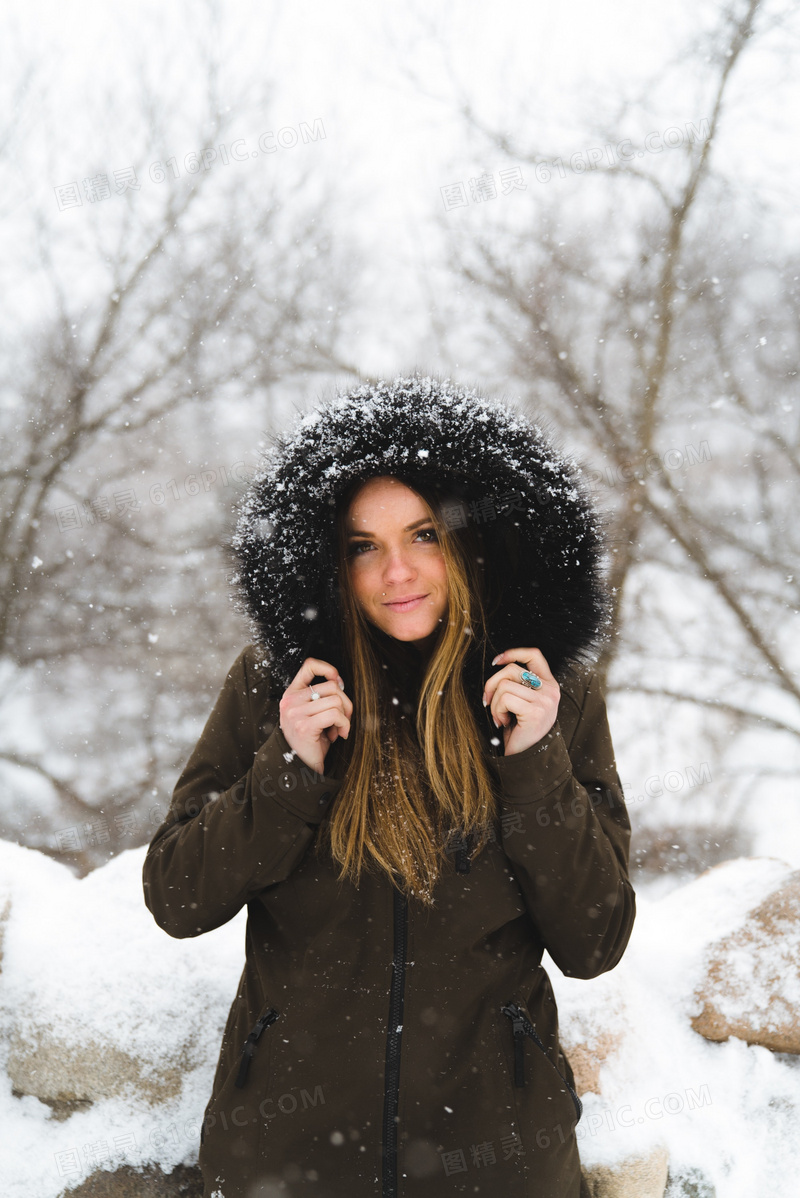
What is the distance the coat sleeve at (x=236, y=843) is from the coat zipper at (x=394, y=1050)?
0.27 meters

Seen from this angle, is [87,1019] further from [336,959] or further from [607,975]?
[607,975]

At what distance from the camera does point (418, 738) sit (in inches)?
70.8

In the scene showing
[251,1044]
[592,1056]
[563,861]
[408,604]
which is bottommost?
[592,1056]

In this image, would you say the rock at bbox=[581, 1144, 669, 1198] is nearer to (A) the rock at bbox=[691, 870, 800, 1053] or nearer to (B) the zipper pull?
(A) the rock at bbox=[691, 870, 800, 1053]

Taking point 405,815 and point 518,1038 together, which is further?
point 405,815

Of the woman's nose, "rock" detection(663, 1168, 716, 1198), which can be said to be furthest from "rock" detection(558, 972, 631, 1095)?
the woman's nose

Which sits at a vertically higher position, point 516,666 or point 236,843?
point 516,666

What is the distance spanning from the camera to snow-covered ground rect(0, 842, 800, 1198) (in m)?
1.94

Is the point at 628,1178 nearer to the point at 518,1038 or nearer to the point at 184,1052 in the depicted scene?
the point at 518,1038

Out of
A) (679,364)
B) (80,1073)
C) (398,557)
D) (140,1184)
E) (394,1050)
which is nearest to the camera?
(394,1050)

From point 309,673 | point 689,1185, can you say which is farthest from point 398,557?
point 689,1185

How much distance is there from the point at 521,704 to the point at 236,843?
2.27 ft

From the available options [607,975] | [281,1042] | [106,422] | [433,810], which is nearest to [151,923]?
[281,1042]

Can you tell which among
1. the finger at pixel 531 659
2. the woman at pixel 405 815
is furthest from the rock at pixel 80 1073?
the finger at pixel 531 659
